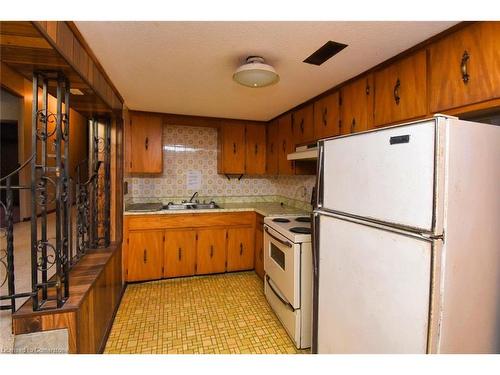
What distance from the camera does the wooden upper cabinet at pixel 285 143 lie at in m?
2.90

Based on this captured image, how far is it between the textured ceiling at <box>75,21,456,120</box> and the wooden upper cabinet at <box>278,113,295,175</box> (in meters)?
0.58

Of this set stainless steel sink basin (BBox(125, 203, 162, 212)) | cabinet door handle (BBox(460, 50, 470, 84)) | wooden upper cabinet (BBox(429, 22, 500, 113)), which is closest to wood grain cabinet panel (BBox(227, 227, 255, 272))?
stainless steel sink basin (BBox(125, 203, 162, 212))

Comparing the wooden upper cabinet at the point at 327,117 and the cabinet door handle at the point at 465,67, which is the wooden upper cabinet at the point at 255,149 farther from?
the cabinet door handle at the point at 465,67

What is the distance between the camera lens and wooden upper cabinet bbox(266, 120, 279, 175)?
10.7ft

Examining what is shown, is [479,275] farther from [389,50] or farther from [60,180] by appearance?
[60,180]

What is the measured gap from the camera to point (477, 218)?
3.21ft

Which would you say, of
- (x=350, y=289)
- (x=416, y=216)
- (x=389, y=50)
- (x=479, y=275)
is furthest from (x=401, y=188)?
(x=389, y=50)

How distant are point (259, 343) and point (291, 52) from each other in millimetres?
2099

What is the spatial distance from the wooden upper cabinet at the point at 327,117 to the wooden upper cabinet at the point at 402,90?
0.42m

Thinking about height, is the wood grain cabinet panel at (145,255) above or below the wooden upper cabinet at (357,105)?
below

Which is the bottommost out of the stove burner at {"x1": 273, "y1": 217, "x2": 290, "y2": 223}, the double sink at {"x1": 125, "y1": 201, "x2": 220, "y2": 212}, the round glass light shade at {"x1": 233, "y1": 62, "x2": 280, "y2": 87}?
the stove burner at {"x1": 273, "y1": 217, "x2": 290, "y2": 223}

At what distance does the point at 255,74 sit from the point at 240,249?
7.35 ft

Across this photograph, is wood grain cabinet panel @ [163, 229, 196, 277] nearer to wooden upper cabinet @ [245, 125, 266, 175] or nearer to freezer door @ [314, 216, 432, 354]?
wooden upper cabinet @ [245, 125, 266, 175]

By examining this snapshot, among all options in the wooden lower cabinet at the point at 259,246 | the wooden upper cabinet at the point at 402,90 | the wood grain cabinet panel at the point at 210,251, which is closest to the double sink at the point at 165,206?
the wood grain cabinet panel at the point at 210,251
